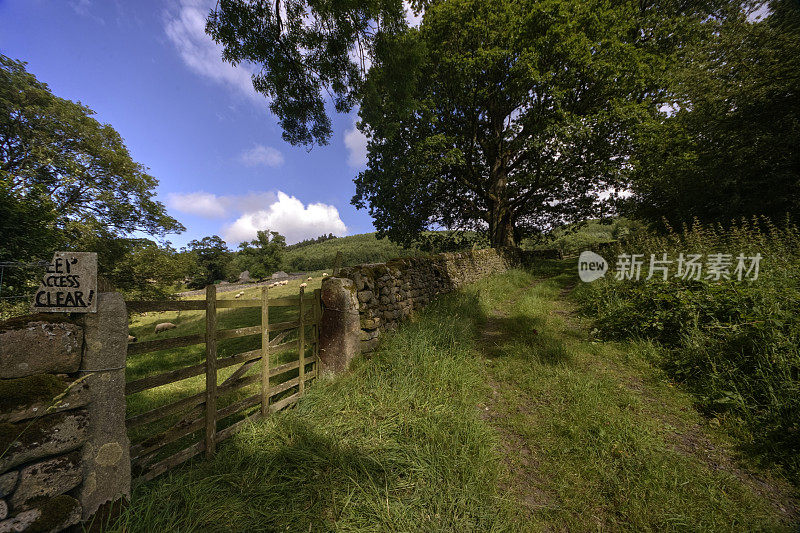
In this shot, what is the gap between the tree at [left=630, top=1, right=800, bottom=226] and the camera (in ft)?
24.5

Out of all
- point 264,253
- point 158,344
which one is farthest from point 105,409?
point 264,253

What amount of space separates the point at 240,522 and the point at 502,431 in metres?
→ 2.61

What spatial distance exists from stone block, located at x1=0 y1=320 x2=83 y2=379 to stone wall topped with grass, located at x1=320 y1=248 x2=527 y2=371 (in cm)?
260

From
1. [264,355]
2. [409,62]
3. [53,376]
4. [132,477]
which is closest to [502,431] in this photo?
[264,355]

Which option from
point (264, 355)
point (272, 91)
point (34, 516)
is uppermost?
point (272, 91)

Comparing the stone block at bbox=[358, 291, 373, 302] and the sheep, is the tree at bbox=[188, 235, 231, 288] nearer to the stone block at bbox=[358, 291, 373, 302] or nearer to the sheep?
the sheep

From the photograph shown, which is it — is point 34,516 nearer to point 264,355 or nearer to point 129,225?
point 264,355

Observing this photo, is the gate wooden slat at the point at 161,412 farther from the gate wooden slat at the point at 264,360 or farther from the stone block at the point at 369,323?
the stone block at the point at 369,323

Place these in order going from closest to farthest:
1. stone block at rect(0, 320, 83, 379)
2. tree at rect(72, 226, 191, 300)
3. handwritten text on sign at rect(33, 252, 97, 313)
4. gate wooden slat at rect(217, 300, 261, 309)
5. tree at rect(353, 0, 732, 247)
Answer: stone block at rect(0, 320, 83, 379), handwritten text on sign at rect(33, 252, 97, 313), gate wooden slat at rect(217, 300, 261, 309), tree at rect(353, 0, 732, 247), tree at rect(72, 226, 191, 300)

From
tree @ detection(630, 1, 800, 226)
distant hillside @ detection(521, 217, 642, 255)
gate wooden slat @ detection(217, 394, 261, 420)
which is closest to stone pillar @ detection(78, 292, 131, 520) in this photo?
gate wooden slat @ detection(217, 394, 261, 420)

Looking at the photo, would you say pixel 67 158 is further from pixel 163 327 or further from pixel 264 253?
pixel 264 253

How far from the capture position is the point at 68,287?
5.76ft

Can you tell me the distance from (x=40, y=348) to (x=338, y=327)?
9.14ft

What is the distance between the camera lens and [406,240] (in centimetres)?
1409
